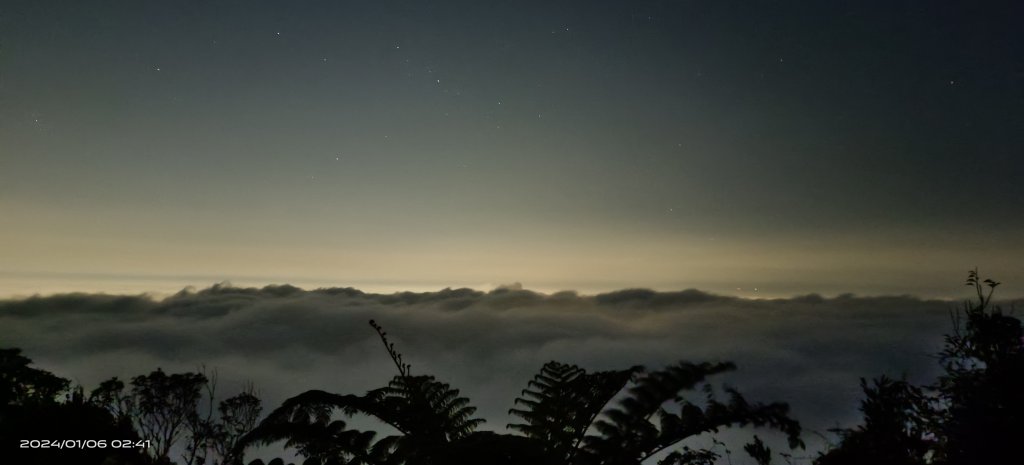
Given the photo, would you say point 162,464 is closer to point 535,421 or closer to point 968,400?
point 535,421

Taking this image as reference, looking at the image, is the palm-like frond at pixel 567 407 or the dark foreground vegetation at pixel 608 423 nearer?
the dark foreground vegetation at pixel 608 423

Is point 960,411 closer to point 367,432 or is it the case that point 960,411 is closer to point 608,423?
point 608,423

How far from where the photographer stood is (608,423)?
5160mm

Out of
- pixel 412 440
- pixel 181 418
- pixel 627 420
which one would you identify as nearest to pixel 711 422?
pixel 627 420

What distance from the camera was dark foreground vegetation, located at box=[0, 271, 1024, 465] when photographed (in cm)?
484

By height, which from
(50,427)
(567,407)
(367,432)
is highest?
(567,407)

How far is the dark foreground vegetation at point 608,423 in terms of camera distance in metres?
4.84

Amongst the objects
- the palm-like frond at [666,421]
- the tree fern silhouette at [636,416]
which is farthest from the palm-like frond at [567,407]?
the palm-like frond at [666,421]

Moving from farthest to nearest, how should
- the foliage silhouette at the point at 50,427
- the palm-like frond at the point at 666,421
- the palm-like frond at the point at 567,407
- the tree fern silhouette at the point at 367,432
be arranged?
the foliage silhouette at the point at 50,427, the palm-like frond at the point at 567,407, the tree fern silhouette at the point at 367,432, the palm-like frond at the point at 666,421

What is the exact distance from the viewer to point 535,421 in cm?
638

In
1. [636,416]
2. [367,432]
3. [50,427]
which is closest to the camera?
[636,416]

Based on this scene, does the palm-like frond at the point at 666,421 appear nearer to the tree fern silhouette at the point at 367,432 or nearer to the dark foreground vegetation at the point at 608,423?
the dark foreground vegetation at the point at 608,423

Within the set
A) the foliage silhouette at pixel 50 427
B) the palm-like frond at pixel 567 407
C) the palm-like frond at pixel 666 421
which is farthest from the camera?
the foliage silhouette at pixel 50 427

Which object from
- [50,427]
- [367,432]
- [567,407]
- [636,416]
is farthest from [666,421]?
[50,427]
